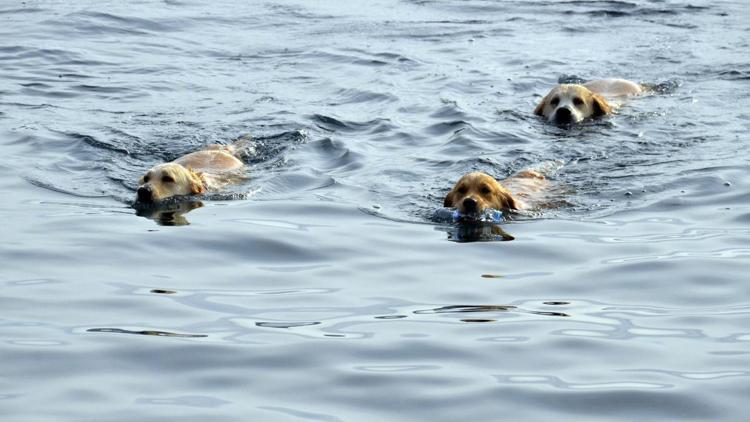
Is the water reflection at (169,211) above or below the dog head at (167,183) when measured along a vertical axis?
below

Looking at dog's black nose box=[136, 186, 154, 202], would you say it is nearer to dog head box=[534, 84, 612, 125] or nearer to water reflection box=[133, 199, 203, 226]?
water reflection box=[133, 199, 203, 226]

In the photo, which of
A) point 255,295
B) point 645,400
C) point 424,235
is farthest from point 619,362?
point 424,235

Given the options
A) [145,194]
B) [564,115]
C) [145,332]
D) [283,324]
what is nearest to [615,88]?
[564,115]

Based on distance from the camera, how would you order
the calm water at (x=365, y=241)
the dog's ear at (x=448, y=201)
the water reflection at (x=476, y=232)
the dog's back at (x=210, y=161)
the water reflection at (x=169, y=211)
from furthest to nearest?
the dog's back at (x=210, y=161)
the dog's ear at (x=448, y=201)
the water reflection at (x=169, y=211)
the water reflection at (x=476, y=232)
the calm water at (x=365, y=241)

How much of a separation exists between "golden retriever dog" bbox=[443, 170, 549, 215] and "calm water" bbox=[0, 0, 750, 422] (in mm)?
266

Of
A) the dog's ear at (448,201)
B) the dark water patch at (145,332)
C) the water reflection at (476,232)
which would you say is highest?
the dog's ear at (448,201)

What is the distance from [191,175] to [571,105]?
189 inches

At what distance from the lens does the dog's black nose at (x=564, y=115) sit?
13.0 meters

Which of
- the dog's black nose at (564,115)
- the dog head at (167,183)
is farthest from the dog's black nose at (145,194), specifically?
the dog's black nose at (564,115)

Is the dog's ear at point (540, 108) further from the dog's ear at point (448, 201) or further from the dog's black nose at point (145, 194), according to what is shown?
the dog's black nose at point (145, 194)

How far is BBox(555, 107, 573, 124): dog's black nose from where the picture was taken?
13.0 meters

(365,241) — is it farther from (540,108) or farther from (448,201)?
(540,108)

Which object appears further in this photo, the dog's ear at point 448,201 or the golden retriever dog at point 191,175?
the golden retriever dog at point 191,175

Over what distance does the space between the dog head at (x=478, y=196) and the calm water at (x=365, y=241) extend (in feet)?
0.87
